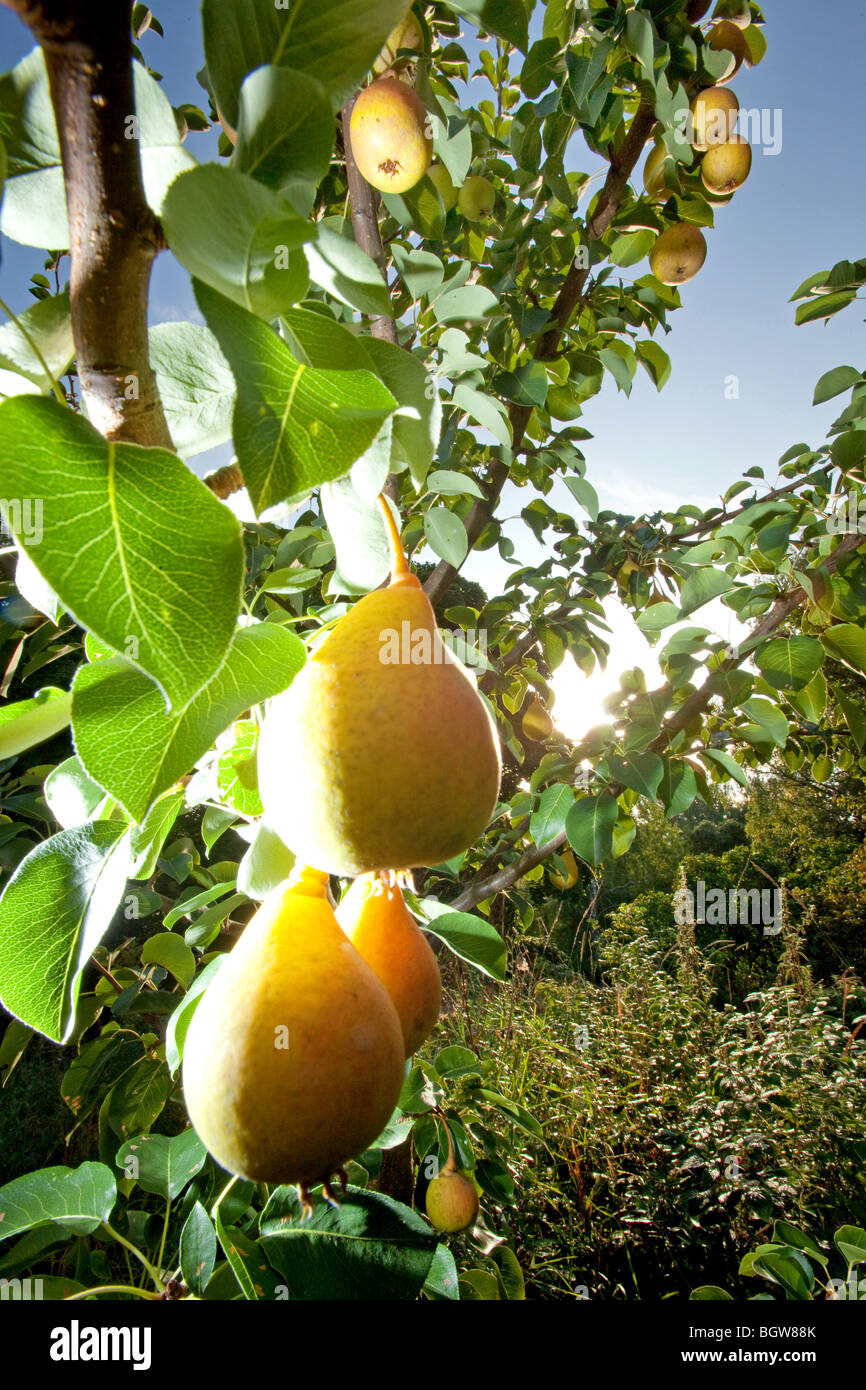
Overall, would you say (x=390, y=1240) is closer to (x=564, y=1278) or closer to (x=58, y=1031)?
(x=58, y=1031)

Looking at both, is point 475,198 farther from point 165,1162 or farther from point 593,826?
point 165,1162

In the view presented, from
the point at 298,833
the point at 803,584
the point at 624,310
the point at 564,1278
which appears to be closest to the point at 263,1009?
the point at 298,833

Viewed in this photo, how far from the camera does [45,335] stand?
13.2 inches

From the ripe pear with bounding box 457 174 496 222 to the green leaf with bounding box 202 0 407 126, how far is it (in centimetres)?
96

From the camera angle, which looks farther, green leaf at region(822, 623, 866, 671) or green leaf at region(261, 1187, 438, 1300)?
green leaf at region(822, 623, 866, 671)

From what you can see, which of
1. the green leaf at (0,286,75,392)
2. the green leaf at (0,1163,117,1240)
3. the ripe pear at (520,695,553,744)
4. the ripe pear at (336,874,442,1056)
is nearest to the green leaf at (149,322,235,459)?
the green leaf at (0,286,75,392)

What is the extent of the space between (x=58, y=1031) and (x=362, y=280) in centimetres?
39

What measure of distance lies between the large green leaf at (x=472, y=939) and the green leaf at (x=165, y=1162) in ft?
1.54

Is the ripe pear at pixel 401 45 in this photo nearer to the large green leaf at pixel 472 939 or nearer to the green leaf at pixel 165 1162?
the large green leaf at pixel 472 939

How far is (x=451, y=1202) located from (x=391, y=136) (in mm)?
1535

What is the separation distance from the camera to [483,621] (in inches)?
62.7

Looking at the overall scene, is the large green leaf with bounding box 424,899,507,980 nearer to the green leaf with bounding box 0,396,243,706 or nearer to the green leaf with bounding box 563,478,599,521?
the green leaf with bounding box 0,396,243,706

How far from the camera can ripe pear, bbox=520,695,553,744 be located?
2.04 meters

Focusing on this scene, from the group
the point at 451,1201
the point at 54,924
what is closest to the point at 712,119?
the point at 54,924
